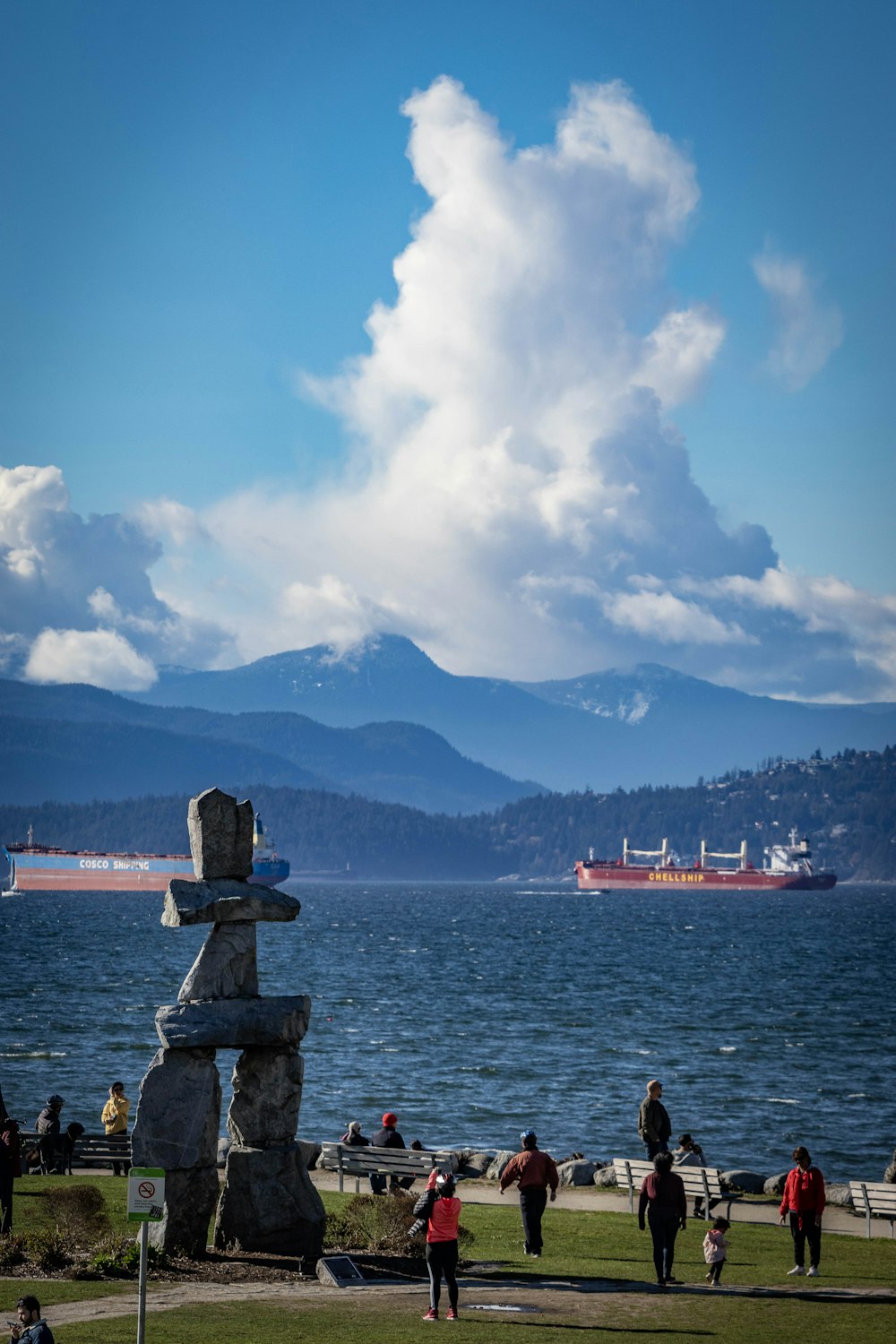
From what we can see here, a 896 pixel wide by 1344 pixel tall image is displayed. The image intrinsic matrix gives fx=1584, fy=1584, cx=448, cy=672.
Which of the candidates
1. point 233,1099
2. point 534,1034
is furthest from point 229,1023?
point 534,1034

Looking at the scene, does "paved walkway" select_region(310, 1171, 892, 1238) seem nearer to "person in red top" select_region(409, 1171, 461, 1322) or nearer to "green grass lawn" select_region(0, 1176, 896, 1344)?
"green grass lawn" select_region(0, 1176, 896, 1344)

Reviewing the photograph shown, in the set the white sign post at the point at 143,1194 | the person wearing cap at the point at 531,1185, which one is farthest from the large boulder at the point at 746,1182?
the white sign post at the point at 143,1194

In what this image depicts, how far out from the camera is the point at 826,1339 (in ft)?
48.8

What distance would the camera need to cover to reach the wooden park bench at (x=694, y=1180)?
2298cm

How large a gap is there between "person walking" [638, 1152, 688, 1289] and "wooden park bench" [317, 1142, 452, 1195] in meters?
6.12

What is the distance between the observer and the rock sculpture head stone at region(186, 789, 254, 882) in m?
19.4

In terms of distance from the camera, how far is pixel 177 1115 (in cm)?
1834

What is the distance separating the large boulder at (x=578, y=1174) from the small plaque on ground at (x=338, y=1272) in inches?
420

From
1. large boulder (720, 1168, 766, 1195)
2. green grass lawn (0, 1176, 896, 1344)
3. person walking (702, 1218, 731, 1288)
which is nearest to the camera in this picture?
green grass lawn (0, 1176, 896, 1344)

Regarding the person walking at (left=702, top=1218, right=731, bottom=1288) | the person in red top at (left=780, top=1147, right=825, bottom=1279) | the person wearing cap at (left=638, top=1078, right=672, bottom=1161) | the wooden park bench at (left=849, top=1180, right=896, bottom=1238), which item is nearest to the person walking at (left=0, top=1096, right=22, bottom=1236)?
the person walking at (left=702, top=1218, right=731, bottom=1288)

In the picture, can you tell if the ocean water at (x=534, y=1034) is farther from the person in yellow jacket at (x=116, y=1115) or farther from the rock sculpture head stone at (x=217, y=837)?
the rock sculpture head stone at (x=217, y=837)

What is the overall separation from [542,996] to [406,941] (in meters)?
43.8

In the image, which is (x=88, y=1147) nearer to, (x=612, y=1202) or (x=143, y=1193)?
(x=612, y=1202)

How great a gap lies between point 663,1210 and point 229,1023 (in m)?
5.37
